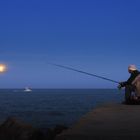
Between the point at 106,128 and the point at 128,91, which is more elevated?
the point at 128,91

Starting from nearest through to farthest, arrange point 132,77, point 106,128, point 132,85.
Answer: point 106,128 < point 132,85 < point 132,77

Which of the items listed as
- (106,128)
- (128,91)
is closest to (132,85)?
(128,91)

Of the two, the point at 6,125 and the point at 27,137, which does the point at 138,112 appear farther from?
the point at 6,125

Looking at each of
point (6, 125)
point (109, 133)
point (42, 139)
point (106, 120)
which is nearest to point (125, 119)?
point (106, 120)

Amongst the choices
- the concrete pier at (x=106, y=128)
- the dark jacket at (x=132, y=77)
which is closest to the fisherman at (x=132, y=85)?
the dark jacket at (x=132, y=77)

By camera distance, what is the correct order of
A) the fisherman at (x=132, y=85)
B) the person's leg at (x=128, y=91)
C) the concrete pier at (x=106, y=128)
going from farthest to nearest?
the person's leg at (x=128, y=91)
the fisherman at (x=132, y=85)
the concrete pier at (x=106, y=128)

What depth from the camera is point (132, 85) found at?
13.9 metres

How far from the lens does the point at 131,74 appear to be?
14297 millimetres

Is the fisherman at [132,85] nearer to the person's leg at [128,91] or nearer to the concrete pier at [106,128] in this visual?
the person's leg at [128,91]

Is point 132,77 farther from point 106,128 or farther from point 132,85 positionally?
point 106,128

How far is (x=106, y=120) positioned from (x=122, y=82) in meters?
4.51

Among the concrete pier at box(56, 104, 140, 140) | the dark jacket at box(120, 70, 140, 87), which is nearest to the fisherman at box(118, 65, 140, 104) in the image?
the dark jacket at box(120, 70, 140, 87)

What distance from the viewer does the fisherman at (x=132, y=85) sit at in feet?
45.3

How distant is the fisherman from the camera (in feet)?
45.3
